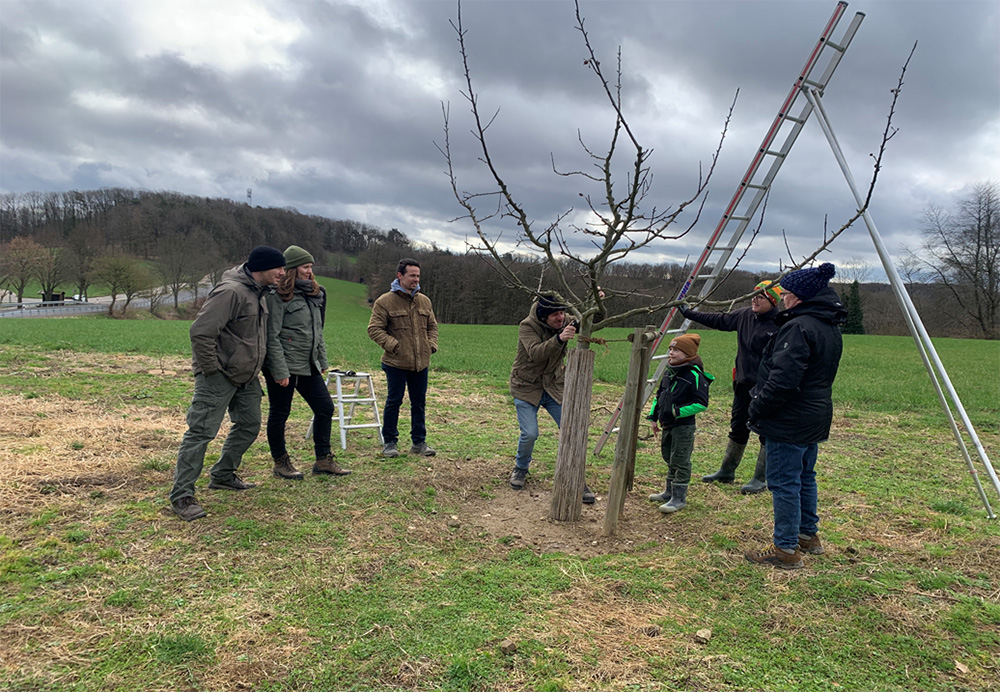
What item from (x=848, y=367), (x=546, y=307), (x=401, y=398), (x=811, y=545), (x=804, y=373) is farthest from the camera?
(x=848, y=367)

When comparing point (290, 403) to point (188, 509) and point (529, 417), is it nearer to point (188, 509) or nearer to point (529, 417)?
point (188, 509)

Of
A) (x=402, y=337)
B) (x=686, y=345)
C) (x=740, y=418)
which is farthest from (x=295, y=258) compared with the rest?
(x=740, y=418)


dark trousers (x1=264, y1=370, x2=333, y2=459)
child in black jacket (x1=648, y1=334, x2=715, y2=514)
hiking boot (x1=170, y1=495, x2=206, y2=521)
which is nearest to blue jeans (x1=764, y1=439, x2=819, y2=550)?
child in black jacket (x1=648, y1=334, x2=715, y2=514)

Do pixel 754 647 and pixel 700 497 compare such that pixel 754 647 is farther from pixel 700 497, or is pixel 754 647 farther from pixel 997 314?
pixel 997 314

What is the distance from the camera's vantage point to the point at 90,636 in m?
2.94

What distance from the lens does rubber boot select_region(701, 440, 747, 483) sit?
6.07m

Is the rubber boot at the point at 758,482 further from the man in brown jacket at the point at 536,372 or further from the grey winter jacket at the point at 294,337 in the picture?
the grey winter jacket at the point at 294,337

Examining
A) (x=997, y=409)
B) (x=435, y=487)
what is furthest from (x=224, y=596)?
(x=997, y=409)

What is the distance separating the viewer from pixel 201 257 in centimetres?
6262

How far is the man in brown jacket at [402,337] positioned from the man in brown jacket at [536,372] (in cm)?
146

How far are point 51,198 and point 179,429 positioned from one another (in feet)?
342

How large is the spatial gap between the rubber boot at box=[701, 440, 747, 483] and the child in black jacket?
3.76ft

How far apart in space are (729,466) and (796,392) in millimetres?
2495

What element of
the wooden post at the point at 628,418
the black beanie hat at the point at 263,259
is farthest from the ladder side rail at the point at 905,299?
the black beanie hat at the point at 263,259
